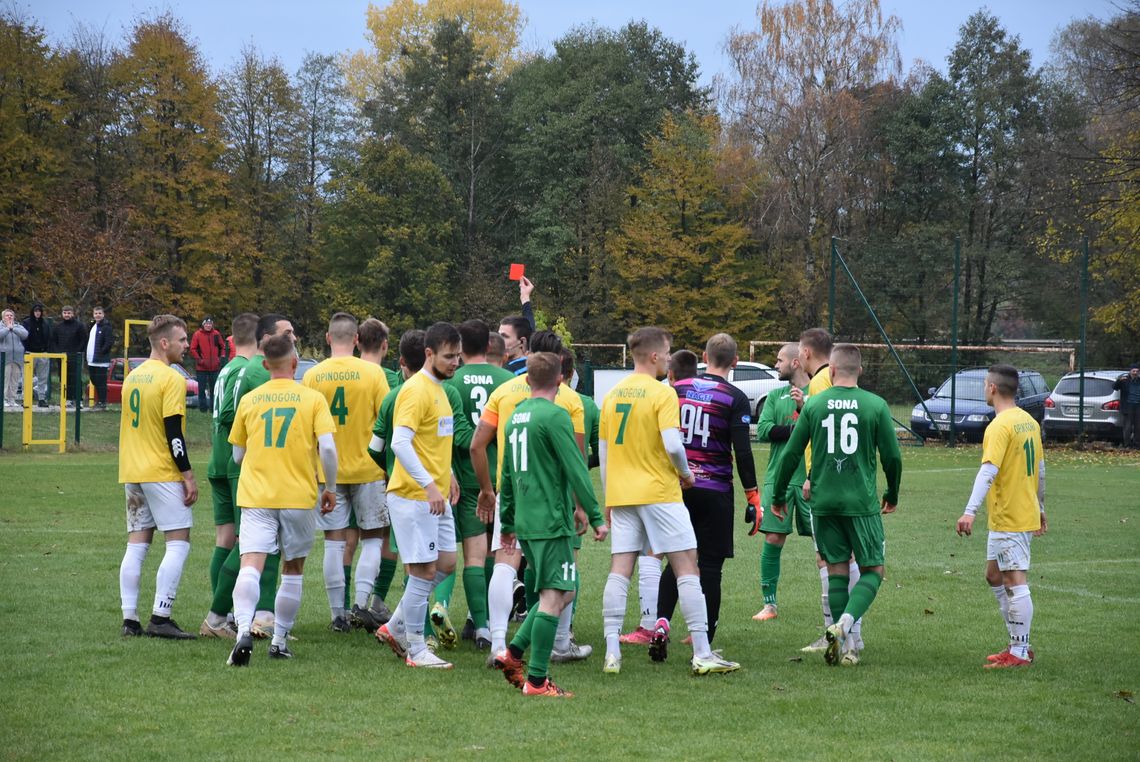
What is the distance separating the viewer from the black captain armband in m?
7.91

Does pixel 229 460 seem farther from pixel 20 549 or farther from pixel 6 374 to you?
pixel 6 374

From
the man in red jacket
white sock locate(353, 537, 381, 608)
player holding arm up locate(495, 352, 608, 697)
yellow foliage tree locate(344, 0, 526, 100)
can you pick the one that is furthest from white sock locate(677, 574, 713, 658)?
yellow foliage tree locate(344, 0, 526, 100)

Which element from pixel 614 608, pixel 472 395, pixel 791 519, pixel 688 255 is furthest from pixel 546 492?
pixel 688 255

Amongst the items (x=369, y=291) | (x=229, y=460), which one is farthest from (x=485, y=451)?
(x=369, y=291)

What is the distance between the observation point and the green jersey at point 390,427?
771 centimetres

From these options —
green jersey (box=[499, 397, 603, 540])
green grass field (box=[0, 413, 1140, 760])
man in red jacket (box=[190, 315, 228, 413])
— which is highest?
man in red jacket (box=[190, 315, 228, 413])

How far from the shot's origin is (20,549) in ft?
38.7

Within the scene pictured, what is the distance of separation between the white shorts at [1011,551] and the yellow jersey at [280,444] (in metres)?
4.31

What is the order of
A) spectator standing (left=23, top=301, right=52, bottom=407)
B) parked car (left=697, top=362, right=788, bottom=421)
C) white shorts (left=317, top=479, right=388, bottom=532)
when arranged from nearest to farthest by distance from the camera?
white shorts (left=317, top=479, right=388, bottom=532), spectator standing (left=23, top=301, right=52, bottom=407), parked car (left=697, top=362, right=788, bottom=421)

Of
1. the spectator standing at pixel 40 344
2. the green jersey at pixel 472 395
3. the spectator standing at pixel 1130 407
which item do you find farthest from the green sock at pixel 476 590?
the spectator standing at pixel 1130 407

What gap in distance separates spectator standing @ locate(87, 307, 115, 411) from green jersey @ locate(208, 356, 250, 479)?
1730 cm

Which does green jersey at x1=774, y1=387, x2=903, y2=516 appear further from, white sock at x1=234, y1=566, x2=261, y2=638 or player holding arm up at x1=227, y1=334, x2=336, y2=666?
white sock at x1=234, y1=566, x2=261, y2=638

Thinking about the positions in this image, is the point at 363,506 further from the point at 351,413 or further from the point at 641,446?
the point at 641,446

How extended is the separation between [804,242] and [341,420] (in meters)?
39.2
